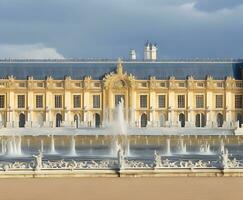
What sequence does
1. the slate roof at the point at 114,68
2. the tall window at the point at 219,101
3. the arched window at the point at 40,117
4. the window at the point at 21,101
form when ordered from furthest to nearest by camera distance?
the slate roof at the point at 114,68 → the tall window at the point at 219,101 → the window at the point at 21,101 → the arched window at the point at 40,117

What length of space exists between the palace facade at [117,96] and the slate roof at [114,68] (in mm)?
111

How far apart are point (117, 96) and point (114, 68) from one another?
11.2 feet

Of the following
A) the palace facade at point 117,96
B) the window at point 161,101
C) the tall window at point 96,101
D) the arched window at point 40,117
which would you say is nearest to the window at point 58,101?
the palace facade at point 117,96

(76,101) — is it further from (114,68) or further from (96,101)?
(114,68)

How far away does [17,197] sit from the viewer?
17.3m

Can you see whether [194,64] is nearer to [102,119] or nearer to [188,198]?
[102,119]

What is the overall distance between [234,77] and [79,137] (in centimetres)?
2917

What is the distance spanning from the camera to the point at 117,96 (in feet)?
257

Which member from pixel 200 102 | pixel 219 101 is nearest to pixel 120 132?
pixel 200 102

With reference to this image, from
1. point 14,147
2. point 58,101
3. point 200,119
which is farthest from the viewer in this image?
point 200,119

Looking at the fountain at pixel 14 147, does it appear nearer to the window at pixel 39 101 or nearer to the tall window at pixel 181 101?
the window at pixel 39 101

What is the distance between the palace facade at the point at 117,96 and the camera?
254ft

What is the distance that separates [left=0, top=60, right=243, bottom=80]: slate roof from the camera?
3110 inches

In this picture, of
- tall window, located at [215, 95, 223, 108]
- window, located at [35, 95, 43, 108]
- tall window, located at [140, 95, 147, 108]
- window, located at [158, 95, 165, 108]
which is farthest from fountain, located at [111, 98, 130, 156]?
tall window, located at [215, 95, 223, 108]
